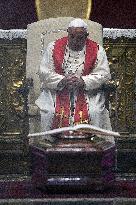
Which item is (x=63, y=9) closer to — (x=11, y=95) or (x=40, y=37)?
(x=40, y=37)

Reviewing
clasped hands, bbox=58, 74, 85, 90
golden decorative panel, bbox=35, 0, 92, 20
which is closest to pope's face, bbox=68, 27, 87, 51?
clasped hands, bbox=58, 74, 85, 90

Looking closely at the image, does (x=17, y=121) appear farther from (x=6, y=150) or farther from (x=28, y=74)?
(x=28, y=74)

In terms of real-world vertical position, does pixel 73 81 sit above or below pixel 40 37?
below

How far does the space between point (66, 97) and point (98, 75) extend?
356mm

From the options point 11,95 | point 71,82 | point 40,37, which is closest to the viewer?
point 71,82

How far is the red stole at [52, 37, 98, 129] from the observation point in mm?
5258

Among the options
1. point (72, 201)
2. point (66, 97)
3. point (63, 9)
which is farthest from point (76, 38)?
point (72, 201)

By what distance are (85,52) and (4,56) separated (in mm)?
1647

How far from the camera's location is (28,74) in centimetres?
572

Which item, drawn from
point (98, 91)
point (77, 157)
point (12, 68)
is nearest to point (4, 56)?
point (12, 68)

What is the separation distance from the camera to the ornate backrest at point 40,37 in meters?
5.75

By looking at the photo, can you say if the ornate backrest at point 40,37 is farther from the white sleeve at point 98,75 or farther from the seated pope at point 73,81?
the white sleeve at point 98,75

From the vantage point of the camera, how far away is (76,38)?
5371mm

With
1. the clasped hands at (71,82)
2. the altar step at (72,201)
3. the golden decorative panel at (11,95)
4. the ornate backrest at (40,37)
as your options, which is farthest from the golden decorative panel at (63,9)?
the altar step at (72,201)
